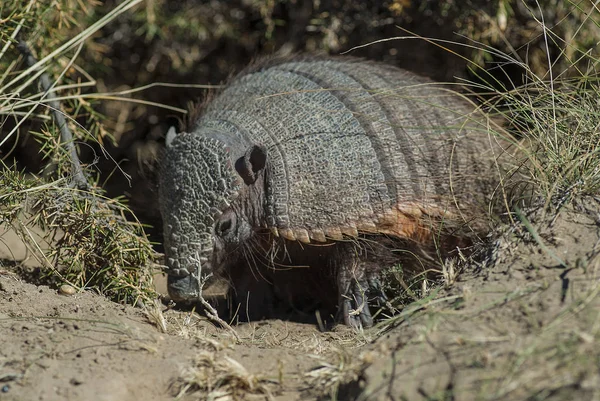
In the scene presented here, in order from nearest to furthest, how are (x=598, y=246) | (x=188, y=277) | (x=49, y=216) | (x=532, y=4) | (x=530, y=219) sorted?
(x=598, y=246) < (x=530, y=219) < (x=49, y=216) < (x=188, y=277) < (x=532, y=4)

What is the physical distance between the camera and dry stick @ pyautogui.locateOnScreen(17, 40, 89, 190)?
3912mm

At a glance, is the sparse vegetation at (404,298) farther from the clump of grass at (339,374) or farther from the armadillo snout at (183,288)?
the armadillo snout at (183,288)

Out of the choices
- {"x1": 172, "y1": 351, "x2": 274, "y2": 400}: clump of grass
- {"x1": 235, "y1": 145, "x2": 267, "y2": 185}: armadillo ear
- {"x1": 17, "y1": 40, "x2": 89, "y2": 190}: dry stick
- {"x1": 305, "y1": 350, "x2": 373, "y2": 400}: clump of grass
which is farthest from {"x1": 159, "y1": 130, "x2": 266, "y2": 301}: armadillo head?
{"x1": 305, "y1": 350, "x2": 373, "y2": 400}: clump of grass

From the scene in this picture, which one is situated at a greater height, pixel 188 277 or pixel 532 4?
pixel 532 4

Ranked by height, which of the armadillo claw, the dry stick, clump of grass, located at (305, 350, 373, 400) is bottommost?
the armadillo claw

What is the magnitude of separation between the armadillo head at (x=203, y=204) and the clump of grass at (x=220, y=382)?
116 cm

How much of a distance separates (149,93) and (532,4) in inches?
131

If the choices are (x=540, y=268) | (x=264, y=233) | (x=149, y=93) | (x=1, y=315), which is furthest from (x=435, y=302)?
(x=149, y=93)

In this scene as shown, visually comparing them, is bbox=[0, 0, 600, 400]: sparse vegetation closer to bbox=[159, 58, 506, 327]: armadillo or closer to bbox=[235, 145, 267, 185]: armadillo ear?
bbox=[159, 58, 506, 327]: armadillo

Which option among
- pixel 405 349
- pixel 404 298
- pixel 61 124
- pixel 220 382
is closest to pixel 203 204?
pixel 61 124

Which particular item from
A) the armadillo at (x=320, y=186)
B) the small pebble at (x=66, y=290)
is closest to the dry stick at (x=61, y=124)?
the armadillo at (x=320, y=186)

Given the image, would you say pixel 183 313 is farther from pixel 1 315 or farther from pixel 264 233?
pixel 1 315

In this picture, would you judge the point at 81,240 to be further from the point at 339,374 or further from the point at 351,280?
the point at 339,374

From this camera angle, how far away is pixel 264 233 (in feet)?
13.6
